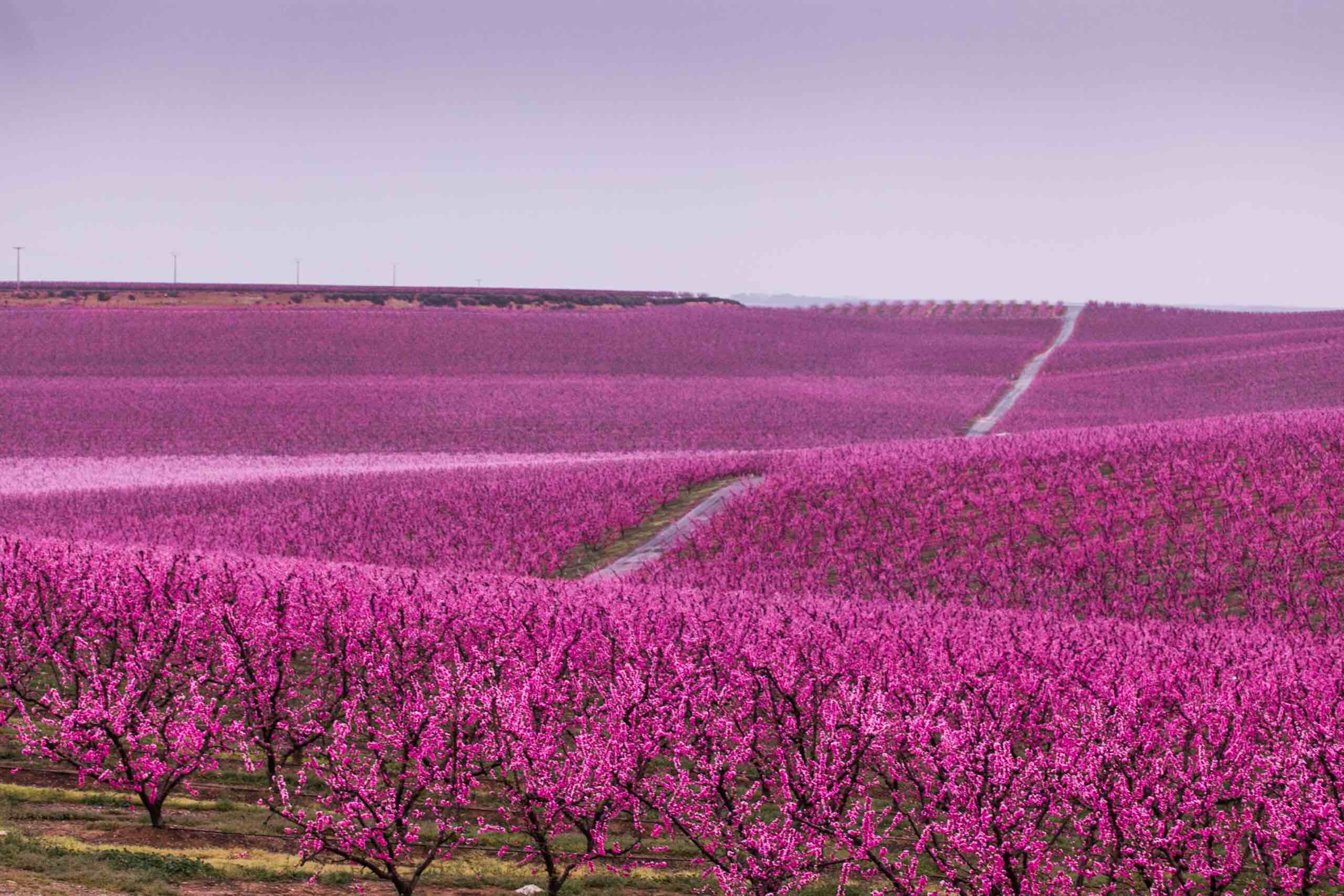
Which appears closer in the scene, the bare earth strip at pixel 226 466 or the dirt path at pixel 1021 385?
the bare earth strip at pixel 226 466

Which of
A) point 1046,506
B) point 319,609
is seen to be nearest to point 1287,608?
point 1046,506

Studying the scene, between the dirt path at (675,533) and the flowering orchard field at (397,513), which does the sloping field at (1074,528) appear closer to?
the dirt path at (675,533)

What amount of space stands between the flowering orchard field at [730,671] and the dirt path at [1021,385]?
11.3 metres

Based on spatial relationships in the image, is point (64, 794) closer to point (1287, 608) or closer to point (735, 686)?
point (735, 686)

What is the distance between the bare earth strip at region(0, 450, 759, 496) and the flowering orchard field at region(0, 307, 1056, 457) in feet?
6.44

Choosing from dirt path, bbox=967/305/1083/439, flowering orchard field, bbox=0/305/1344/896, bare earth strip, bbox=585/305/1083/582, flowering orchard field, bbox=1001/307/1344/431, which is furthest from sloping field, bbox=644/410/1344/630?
flowering orchard field, bbox=1001/307/1344/431

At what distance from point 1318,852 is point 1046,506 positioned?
1701 cm

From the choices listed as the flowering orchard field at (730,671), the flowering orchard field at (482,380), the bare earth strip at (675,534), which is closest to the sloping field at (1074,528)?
the flowering orchard field at (730,671)

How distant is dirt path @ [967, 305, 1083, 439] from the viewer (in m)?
54.4

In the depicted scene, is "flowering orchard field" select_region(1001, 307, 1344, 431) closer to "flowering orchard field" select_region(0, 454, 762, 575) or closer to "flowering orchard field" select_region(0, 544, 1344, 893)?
"flowering orchard field" select_region(0, 454, 762, 575)

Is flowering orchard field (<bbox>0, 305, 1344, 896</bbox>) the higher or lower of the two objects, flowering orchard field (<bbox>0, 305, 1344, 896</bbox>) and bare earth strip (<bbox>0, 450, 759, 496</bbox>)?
the higher

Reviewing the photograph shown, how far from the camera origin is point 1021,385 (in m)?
70.6

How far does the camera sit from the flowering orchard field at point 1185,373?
56688 mm

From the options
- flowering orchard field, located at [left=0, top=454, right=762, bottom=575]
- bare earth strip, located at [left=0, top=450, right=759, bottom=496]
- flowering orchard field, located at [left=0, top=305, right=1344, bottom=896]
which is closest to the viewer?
flowering orchard field, located at [left=0, top=305, right=1344, bottom=896]
